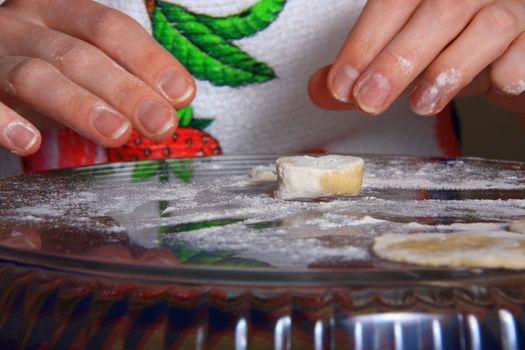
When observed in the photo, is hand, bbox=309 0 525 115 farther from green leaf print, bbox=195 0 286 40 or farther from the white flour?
green leaf print, bbox=195 0 286 40

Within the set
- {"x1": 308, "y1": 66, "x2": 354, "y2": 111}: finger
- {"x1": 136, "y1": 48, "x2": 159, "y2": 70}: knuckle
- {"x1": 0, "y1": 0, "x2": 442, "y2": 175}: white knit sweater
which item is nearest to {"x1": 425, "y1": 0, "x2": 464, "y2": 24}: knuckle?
{"x1": 308, "y1": 66, "x2": 354, "y2": 111}: finger

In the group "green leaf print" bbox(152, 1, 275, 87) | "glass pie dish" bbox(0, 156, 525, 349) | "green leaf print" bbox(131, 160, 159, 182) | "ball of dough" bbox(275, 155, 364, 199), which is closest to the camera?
"glass pie dish" bbox(0, 156, 525, 349)

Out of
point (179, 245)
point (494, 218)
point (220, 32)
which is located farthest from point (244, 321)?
point (220, 32)

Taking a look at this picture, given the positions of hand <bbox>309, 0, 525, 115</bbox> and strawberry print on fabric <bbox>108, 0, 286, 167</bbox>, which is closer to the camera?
hand <bbox>309, 0, 525, 115</bbox>

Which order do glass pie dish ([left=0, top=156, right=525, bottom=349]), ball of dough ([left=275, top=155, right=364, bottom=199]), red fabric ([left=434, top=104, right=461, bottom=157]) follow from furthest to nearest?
red fabric ([left=434, top=104, right=461, bottom=157]) → ball of dough ([left=275, top=155, right=364, bottom=199]) → glass pie dish ([left=0, top=156, right=525, bottom=349])

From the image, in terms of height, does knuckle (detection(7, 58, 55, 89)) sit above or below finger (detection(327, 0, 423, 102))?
below

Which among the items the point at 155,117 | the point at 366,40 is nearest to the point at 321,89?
the point at 366,40

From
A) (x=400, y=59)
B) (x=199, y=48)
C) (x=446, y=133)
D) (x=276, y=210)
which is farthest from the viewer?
(x=446, y=133)

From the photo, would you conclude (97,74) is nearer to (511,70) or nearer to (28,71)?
(28,71)

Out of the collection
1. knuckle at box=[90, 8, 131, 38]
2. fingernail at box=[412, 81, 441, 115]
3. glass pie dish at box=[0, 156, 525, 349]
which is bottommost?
glass pie dish at box=[0, 156, 525, 349]
